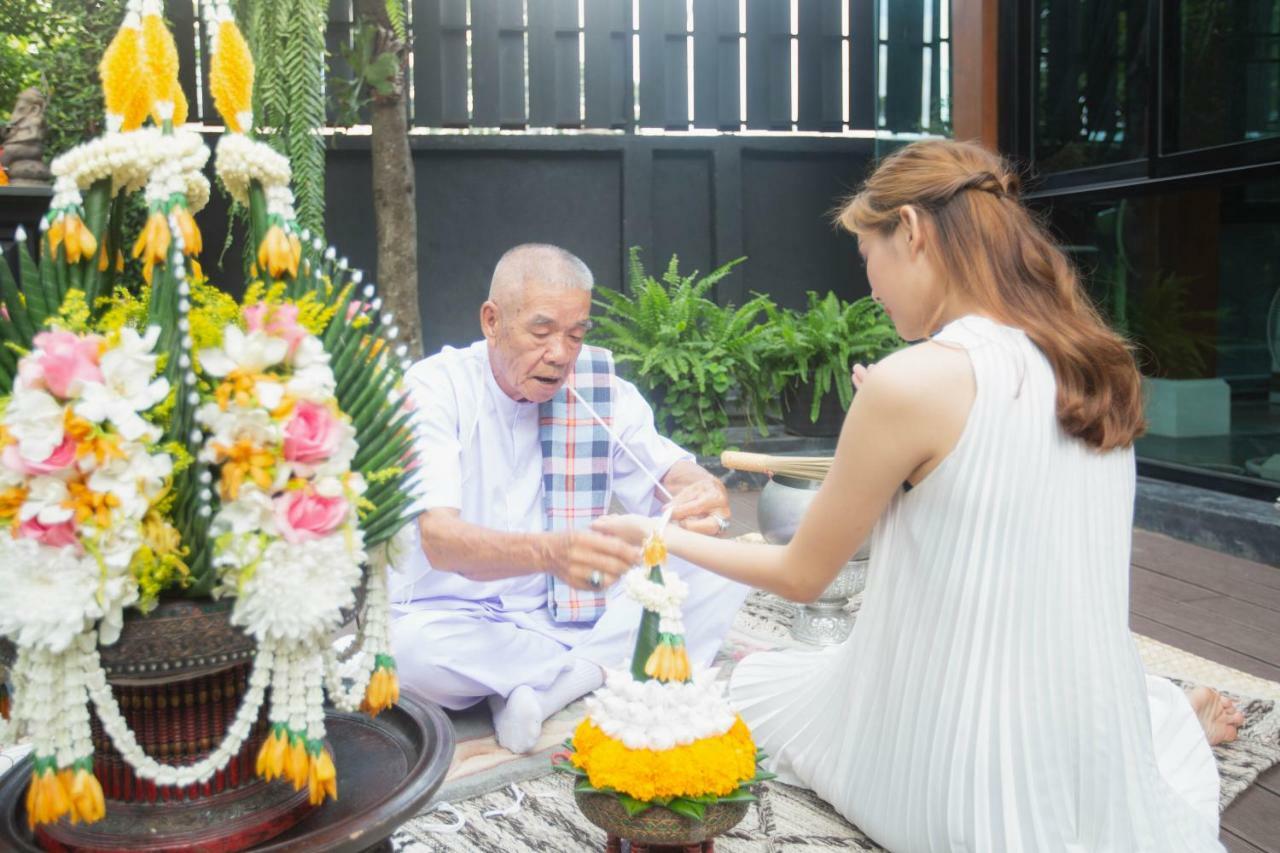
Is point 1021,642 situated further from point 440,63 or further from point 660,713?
point 440,63

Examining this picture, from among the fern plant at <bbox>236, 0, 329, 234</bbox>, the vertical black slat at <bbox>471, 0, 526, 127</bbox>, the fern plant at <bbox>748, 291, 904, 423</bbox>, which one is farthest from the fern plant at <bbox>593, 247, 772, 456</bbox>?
the fern plant at <bbox>236, 0, 329, 234</bbox>

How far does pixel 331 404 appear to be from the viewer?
3.96ft

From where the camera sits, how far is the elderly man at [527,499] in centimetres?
259

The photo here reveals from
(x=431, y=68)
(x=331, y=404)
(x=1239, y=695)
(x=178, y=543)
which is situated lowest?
(x=1239, y=695)

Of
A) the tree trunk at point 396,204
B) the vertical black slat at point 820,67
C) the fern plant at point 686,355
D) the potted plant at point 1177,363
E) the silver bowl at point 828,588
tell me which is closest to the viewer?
the silver bowl at point 828,588

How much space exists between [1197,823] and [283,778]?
1.58 m

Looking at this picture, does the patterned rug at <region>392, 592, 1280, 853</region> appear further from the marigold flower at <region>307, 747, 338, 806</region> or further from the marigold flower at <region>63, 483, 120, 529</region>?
the marigold flower at <region>63, 483, 120, 529</region>

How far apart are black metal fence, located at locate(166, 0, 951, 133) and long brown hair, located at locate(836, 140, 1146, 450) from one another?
15.6ft

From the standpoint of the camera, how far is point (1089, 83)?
5.20m

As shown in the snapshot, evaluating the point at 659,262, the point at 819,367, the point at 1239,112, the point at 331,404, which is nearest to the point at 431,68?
the point at 659,262

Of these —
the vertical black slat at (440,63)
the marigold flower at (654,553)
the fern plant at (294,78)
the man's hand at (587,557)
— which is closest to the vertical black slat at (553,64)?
the vertical black slat at (440,63)

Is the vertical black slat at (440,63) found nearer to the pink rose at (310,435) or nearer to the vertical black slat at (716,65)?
the vertical black slat at (716,65)

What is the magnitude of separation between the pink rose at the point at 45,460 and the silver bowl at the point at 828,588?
7.84 ft

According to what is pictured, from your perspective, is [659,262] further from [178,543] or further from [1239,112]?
[178,543]
